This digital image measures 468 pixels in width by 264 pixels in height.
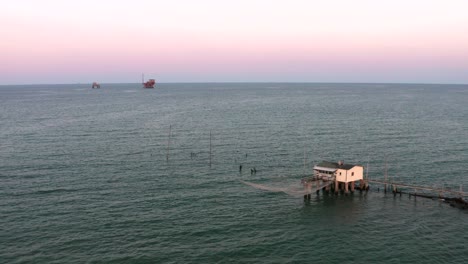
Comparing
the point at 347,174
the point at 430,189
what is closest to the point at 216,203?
the point at 347,174

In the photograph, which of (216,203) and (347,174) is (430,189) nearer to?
(347,174)

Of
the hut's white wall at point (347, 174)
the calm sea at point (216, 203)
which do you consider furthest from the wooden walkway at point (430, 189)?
the hut's white wall at point (347, 174)

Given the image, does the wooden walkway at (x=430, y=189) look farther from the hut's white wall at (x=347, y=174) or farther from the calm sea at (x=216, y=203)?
the hut's white wall at (x=347, y=174)

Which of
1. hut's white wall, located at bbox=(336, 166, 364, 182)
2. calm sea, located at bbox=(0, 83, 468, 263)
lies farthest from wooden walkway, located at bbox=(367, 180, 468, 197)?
hut's white wall, located at bbox=(336, 166, 364, 182)

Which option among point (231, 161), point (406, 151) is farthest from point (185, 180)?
point (406, 151)

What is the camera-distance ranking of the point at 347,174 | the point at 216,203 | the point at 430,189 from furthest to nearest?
1. the point at 347,174
2. the point at 430,189
3. the point at 216,203

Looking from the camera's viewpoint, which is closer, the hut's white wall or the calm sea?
the calm sea

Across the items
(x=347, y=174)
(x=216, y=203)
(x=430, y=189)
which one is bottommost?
(x=216, y=203)

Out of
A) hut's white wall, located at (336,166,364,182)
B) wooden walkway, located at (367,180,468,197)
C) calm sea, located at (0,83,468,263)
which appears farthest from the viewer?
hut's white wall, located at (336,166,364,182)

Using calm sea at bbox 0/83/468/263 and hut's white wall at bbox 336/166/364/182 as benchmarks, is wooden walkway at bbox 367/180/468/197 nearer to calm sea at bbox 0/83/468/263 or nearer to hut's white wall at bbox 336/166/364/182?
calm sea at bbox 0/83/468/263

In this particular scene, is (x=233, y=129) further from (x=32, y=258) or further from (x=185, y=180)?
(x=32, y=258)

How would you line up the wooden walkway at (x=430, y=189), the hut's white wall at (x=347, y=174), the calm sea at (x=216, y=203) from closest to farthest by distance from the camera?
the calm sea at (x=216, y=203) < the wooden walkway at (x=430, y=189) < the hut's white wall at (x=347, y=174)
